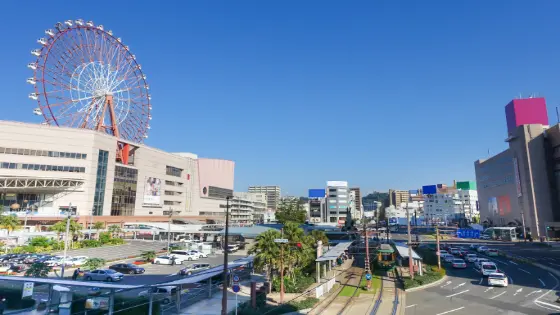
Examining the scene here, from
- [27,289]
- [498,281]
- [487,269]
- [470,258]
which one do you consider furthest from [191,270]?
[470,258]

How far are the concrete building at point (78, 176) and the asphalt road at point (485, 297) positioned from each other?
58.2 m

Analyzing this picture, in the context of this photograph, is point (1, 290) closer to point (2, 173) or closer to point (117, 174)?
point (2, 173)

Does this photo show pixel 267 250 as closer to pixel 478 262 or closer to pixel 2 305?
pixel 2 305

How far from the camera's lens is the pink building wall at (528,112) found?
113 metres

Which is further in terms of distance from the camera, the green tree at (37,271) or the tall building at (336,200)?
the tall building at (336,200)

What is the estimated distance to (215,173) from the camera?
146750 millimetres

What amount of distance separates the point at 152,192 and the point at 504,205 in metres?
116

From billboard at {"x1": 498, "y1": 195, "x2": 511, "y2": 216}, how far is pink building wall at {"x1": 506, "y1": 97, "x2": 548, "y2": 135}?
74.3ft

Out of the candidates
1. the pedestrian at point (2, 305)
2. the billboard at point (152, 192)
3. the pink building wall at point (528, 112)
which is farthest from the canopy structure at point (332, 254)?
the pink building wall at point (528, 112)

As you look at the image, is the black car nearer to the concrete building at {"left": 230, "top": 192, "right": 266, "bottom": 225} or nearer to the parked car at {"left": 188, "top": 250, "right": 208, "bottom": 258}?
the parked car at {"left": 188, "top": 250, "right": 208, "bottom": 258}

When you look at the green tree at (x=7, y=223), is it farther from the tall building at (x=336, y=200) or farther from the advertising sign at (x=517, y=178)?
the tall building at (x=336, y=200)

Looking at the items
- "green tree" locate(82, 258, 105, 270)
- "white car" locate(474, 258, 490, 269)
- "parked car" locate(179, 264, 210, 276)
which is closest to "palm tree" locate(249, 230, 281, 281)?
"parked car" locate(179, 264, 210, 276)

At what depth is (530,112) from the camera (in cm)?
11431

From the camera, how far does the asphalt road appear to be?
28109 mm
